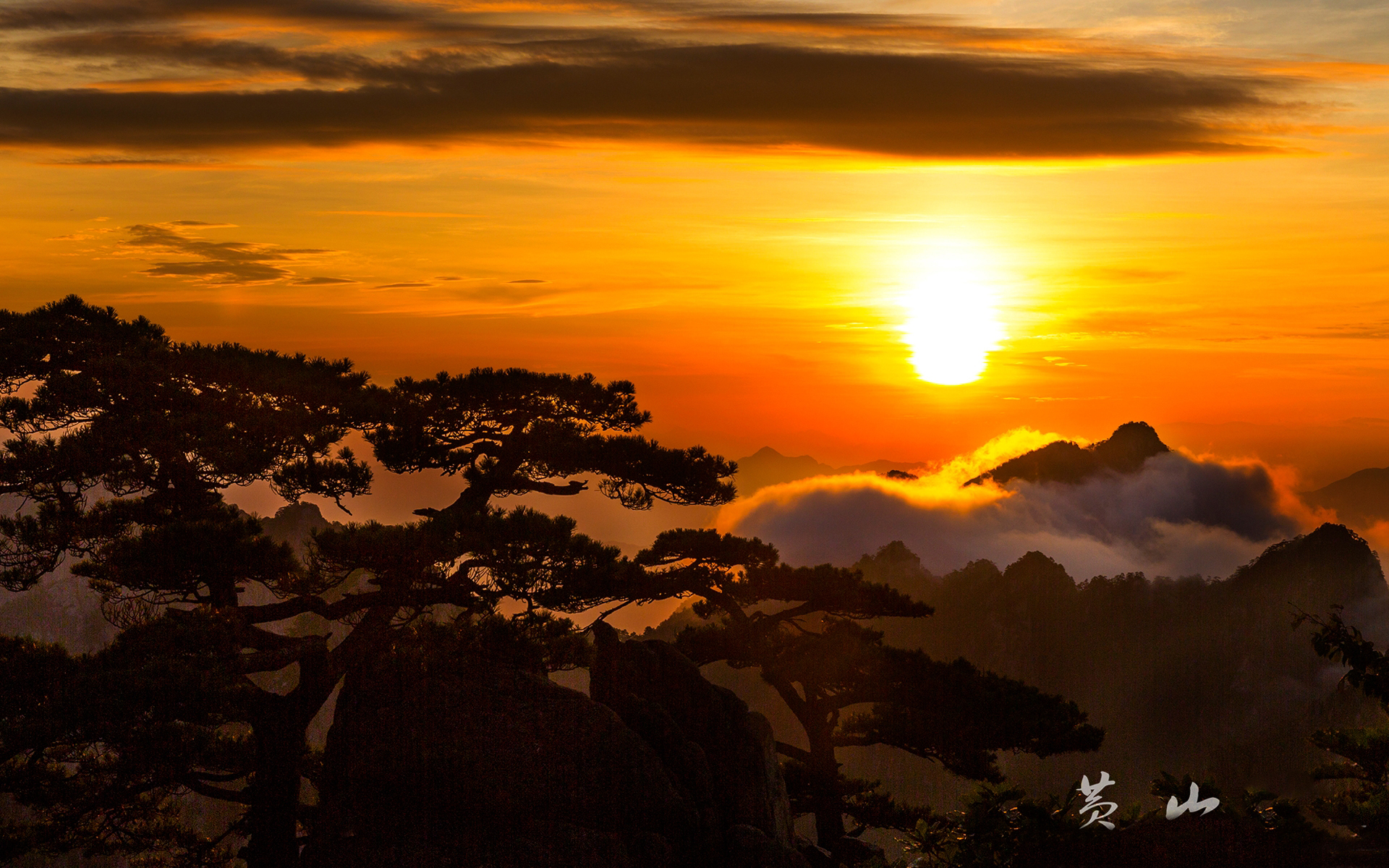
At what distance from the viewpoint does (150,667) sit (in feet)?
65.9

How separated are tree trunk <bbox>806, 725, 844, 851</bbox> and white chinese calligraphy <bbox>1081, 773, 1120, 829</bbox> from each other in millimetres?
11449

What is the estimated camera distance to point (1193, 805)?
1739 cm

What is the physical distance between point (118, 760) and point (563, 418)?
1186 cm

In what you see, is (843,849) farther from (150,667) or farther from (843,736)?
(150,667)

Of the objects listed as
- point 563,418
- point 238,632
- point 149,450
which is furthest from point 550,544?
point 149,450

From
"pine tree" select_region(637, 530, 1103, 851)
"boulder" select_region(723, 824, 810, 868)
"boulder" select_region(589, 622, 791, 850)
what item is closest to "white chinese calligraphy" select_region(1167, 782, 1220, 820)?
"boulder" select_region(723, 824, 810, 868)

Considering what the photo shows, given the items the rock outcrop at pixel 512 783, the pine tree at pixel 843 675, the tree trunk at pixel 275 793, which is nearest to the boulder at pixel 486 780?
the rock outcrop at pixel 512 783

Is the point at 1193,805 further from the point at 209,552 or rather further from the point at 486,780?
the point at 209,552

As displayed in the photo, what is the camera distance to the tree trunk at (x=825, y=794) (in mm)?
28406

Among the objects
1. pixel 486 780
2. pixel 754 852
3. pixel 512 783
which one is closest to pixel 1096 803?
pixel 754 852

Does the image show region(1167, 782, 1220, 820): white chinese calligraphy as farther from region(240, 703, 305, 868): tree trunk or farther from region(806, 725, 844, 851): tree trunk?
region(240, 703, 305, 868): tree trunk

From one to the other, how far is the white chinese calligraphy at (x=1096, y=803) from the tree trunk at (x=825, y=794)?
451 inches

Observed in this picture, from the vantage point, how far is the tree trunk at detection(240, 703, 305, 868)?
22891 mm

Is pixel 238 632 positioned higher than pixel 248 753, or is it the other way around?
pixel 238 632
